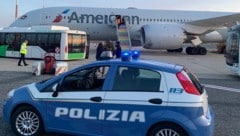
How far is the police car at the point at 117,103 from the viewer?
6316 millimetres

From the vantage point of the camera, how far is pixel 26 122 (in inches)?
279

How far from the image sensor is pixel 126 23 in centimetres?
3772

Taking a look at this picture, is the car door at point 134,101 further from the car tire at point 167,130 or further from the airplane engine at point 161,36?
the airplane engine at point 161,36

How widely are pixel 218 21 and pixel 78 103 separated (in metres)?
32.0

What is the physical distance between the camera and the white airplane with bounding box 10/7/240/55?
35.0m

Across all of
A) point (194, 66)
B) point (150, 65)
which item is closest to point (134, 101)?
point (150, 65)

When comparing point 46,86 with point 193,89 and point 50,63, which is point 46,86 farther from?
point 50,63

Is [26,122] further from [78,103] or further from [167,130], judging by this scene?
[167,130]

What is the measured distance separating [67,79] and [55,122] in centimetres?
77

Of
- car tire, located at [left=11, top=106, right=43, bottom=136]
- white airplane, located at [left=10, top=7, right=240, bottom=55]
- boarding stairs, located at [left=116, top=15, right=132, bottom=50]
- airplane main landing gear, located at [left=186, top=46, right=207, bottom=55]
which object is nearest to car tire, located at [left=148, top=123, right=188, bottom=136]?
car tire, located at [left=11, top=106, right=43, bottom=136]

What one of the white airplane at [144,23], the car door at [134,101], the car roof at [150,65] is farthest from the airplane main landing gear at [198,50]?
the car door at [134,101]

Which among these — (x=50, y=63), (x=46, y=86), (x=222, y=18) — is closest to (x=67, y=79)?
(x=46, y=86)

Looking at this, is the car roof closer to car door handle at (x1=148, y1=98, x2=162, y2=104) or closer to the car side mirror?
car door handle at (x1=148, y1=98, x2=162, y2=104)

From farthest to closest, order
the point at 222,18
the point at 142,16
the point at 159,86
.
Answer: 1. the point at 142,16
2. the point at 222,18
3. the point at 159,86
